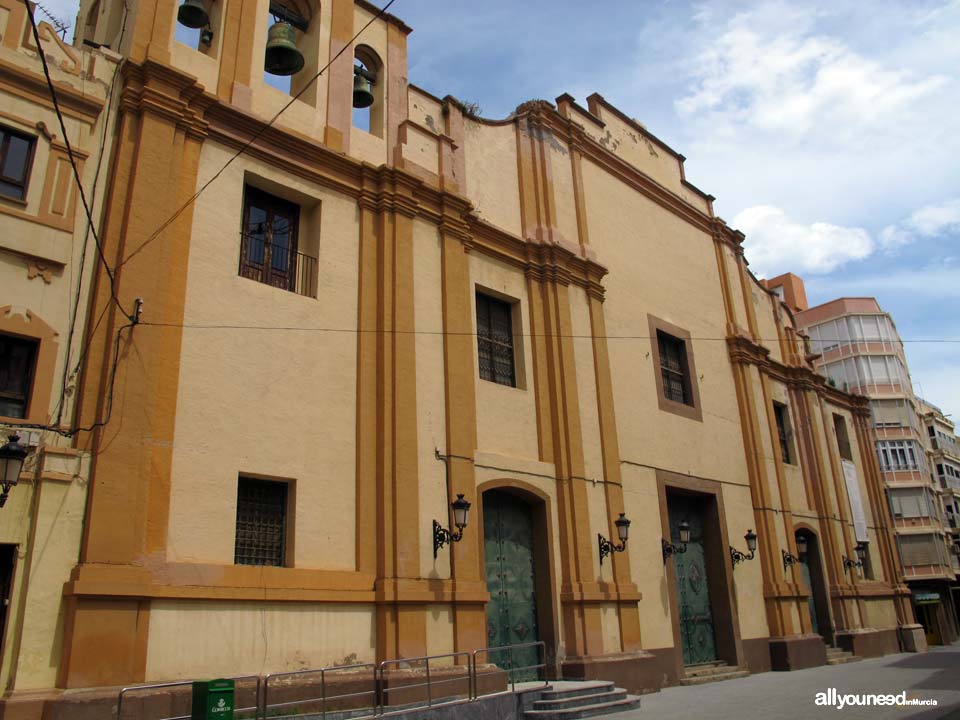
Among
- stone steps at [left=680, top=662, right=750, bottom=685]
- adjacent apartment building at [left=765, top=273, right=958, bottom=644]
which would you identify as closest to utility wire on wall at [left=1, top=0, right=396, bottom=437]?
stone steps at [left=680, top=662, right=750, bottom=685]

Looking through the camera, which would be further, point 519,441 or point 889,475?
point 889,475

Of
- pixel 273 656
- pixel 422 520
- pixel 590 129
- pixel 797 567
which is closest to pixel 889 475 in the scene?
pixel 797 567

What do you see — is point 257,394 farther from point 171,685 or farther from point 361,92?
point 361,92

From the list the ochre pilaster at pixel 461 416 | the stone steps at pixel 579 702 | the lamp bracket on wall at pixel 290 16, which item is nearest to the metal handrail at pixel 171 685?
the ochre pilaster at pixel 461 416

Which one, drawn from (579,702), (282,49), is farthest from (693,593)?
(282,49)

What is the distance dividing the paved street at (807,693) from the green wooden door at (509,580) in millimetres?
2136

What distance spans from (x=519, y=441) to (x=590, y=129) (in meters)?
8.95

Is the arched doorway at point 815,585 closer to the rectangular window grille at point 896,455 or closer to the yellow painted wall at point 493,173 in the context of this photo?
the yellow painted wall at point 493,173

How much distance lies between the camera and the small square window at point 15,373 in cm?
869

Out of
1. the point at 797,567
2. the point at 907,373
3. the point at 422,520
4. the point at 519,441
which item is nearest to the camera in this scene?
the point at 422,520

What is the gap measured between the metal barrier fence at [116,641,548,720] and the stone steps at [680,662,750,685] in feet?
20.2

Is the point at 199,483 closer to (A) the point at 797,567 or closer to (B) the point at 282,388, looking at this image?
(B) the point at 282,388

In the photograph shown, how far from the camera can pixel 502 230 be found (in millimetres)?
15516

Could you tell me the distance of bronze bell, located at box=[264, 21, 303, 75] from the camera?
12.3 metres
